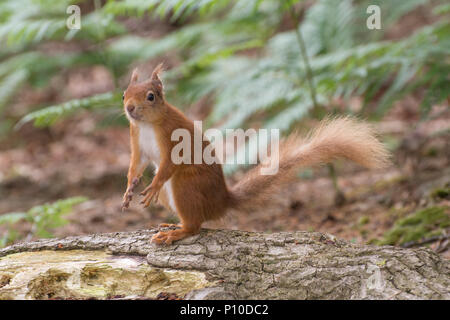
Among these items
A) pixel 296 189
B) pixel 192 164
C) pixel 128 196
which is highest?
pixel 192 164

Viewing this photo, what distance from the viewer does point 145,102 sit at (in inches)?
100

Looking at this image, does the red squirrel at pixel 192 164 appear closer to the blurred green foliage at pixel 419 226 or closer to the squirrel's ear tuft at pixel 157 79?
the squirrel's ear tuft at pixel 157 79

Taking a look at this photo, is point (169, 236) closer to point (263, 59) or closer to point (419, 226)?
point (419, 226)

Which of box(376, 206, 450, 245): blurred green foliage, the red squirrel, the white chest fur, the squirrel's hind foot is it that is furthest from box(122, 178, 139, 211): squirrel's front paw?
box(376, 206, 450, 245): blurred green foliage

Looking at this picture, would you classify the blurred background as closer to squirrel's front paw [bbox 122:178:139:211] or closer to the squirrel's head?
the squirrel's head

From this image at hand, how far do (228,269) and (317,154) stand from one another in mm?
806

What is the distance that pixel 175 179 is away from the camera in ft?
8.61

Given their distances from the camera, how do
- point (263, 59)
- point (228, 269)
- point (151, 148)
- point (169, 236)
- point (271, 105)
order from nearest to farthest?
point (228, 269), point (169, 236), point (151, 148), point (271, 105), point (263, 59)

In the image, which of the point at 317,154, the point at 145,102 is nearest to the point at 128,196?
the point at 145,102

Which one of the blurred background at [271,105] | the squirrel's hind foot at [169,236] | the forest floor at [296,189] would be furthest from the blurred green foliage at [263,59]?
the squirrel's hind foot at [169,236]

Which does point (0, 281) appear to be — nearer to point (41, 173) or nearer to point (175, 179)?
point (175, 179)
